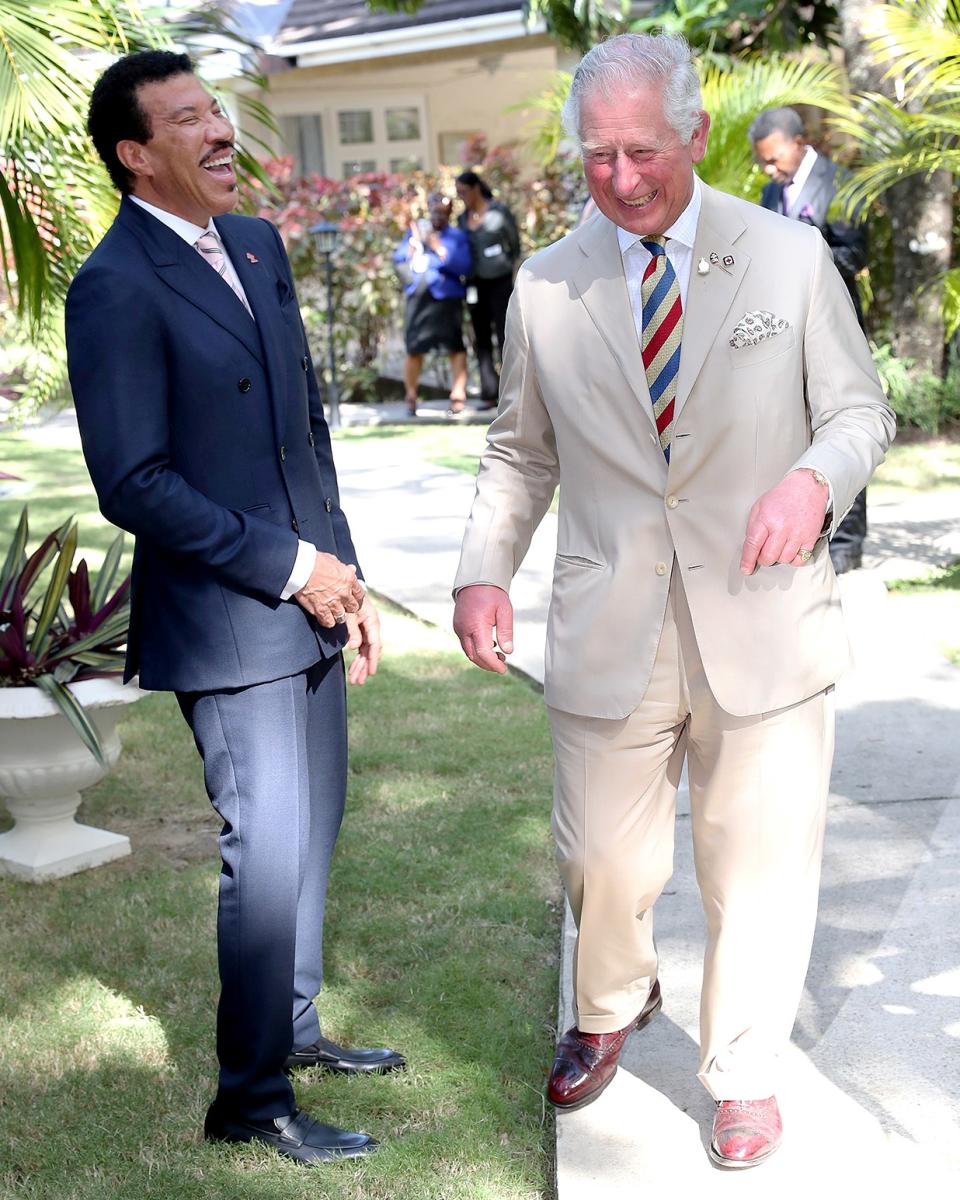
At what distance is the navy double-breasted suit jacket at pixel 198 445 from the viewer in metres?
2.79


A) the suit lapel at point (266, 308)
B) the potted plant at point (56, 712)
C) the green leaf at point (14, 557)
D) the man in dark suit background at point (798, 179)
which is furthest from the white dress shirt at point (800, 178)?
the suit lapel at point (266, 308)

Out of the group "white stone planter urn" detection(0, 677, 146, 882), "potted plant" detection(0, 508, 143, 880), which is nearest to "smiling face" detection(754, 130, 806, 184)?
"potted plant" detection(0, 508, 143, 880)

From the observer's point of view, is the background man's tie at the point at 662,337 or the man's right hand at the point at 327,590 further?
the man's right hand at the point at 327,590

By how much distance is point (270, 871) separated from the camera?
3.00 m

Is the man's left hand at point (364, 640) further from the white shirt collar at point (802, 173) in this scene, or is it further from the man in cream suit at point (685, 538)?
the white shirt collar at point (802, 173)

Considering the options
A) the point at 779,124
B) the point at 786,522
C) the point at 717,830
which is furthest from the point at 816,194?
the point at 786,522

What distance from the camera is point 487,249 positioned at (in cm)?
1334

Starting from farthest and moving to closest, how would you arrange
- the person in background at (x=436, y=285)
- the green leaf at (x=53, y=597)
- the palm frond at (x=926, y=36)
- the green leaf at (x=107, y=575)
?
the person in background at (x=436, y=285)
the palm frond at (x=926, y=36)
the green leaf at (x=107, y=575)
the green leaf at (x=53, y=597)

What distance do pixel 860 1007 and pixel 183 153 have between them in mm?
2352

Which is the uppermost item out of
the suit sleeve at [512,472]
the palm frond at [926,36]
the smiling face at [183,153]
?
the palm frond at [926,36]

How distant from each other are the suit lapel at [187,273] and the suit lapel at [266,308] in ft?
0.15

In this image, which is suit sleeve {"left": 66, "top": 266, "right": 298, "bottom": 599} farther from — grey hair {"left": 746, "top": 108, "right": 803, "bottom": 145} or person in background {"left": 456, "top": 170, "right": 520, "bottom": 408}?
person in background {"left": 456, "top": 170, "right": 520, "bottom": 408}

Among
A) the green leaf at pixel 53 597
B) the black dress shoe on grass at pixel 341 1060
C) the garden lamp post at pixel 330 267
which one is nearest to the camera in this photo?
the black dress shoe on grass at pixel 341 1060

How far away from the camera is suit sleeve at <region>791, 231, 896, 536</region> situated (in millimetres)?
2668
